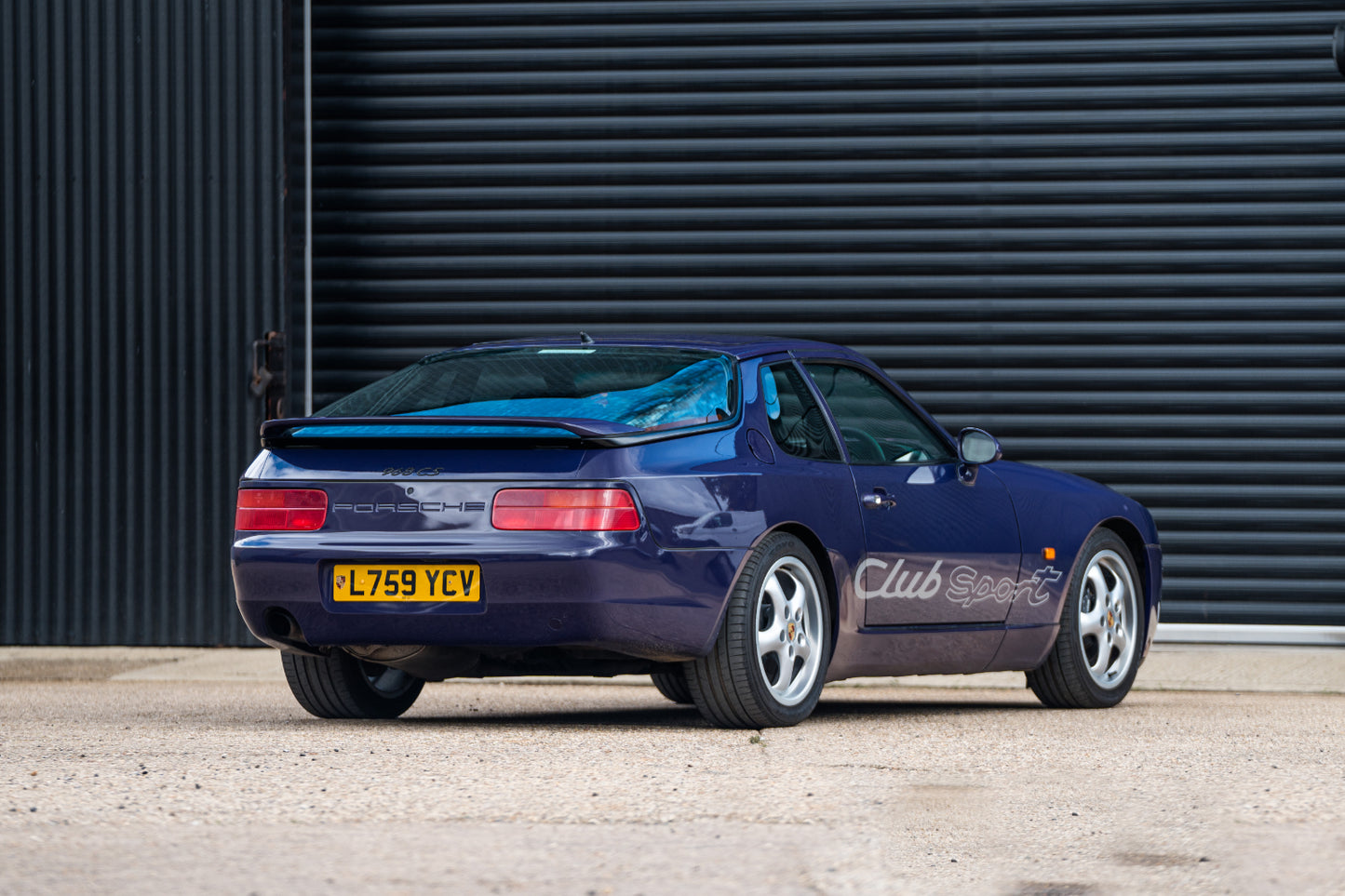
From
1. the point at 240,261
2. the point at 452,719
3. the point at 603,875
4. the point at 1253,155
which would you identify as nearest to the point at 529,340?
the point at 452,719

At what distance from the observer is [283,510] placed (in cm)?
667

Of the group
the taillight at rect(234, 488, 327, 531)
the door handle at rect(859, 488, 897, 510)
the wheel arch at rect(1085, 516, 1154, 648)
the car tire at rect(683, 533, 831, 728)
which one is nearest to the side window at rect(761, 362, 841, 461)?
the door handle at rect(859, 488, 897, 510)

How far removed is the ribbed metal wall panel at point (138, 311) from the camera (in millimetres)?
11469

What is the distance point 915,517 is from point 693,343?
3.22ft

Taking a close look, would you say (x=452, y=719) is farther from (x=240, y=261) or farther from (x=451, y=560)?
(x=240, y=261)

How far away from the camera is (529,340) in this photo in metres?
7.58

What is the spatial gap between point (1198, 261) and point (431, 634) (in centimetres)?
621

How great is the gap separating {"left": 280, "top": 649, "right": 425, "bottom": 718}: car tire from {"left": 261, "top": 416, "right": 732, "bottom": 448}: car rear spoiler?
795 millimetres

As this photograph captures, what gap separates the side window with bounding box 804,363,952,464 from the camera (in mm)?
7469

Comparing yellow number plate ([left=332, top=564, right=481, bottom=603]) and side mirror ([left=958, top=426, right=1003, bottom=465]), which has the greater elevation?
side mirror ([left=958, top=426, right=1003, bottom=465])

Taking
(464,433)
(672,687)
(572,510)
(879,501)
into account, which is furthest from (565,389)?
(672,687)

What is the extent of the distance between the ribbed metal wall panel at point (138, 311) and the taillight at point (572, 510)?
17.7 ft

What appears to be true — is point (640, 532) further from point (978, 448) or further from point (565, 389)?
point (978, 448)

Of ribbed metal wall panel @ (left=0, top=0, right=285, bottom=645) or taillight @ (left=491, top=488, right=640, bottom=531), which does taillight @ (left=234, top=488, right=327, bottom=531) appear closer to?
taillight @ (left=491, top=488, right=640, bottom=531)
